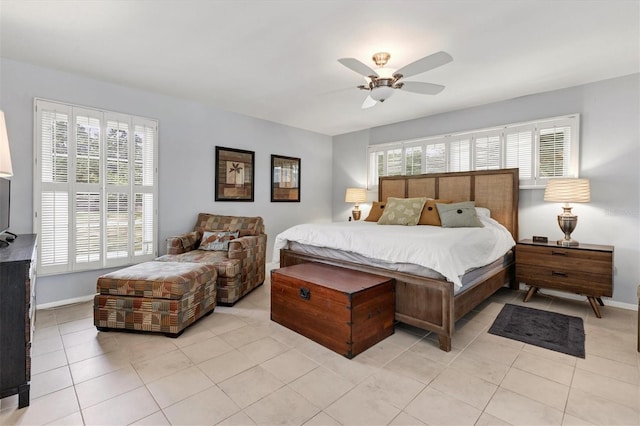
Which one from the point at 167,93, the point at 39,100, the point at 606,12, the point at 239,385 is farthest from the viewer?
the point at 167,93

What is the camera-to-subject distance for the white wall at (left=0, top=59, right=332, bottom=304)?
10.4 feet

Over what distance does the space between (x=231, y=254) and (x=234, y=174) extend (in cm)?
171

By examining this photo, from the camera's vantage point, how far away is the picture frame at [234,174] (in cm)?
471

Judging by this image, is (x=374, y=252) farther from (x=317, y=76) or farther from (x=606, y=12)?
(x=606, y=12)

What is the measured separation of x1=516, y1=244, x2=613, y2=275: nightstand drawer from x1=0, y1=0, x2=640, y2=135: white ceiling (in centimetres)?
192

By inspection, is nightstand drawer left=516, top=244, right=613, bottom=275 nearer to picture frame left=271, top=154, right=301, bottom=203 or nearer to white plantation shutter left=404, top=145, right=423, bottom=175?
white plantation shutter left=404, top=145, right=423, bottom=175

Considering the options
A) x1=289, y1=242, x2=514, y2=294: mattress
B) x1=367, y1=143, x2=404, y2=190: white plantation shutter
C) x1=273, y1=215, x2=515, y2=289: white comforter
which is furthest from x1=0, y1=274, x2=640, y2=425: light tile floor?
x1=367, y1=143, x2=404, y2=190: white plantation shutter

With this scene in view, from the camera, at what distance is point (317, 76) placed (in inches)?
133

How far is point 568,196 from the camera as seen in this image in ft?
11.1

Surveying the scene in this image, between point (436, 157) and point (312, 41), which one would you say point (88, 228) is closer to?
point (312, 41)

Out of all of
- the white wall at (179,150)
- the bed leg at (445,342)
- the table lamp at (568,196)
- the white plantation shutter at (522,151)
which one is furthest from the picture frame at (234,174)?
Answer: the table lamp at (568,196)

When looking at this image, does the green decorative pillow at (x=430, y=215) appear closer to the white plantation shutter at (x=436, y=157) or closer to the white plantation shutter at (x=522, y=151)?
the white plantation shutter at (x=436, y=157)

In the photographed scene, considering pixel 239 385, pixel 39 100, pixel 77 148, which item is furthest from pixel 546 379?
pixel 39 100

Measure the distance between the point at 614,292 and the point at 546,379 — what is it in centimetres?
233
